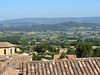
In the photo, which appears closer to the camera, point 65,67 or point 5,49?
point 65,67

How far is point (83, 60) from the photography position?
8.33m

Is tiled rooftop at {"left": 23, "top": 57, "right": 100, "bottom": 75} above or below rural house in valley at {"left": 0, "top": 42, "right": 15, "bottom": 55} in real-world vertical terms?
above

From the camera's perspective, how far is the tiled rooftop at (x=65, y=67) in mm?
7750

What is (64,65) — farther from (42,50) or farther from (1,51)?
(42,50)

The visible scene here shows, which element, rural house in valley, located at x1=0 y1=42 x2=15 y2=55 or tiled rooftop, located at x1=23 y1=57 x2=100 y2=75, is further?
rural house in valley, located at x1=0 y1=42 x2=15 y2=55

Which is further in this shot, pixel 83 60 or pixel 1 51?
pixel 1 51

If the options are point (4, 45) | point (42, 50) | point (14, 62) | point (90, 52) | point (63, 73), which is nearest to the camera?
point (63, 73)

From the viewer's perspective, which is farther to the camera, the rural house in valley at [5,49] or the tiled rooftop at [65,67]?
the rural house in valley at [5,49]

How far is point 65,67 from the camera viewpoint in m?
7.97

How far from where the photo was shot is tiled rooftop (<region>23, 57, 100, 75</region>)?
7750 millimetres

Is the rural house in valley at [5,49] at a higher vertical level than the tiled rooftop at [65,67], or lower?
lower

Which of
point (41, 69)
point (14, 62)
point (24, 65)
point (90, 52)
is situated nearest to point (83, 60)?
point (41, 69)

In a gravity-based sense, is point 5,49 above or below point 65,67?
below

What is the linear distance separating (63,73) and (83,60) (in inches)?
41.1
